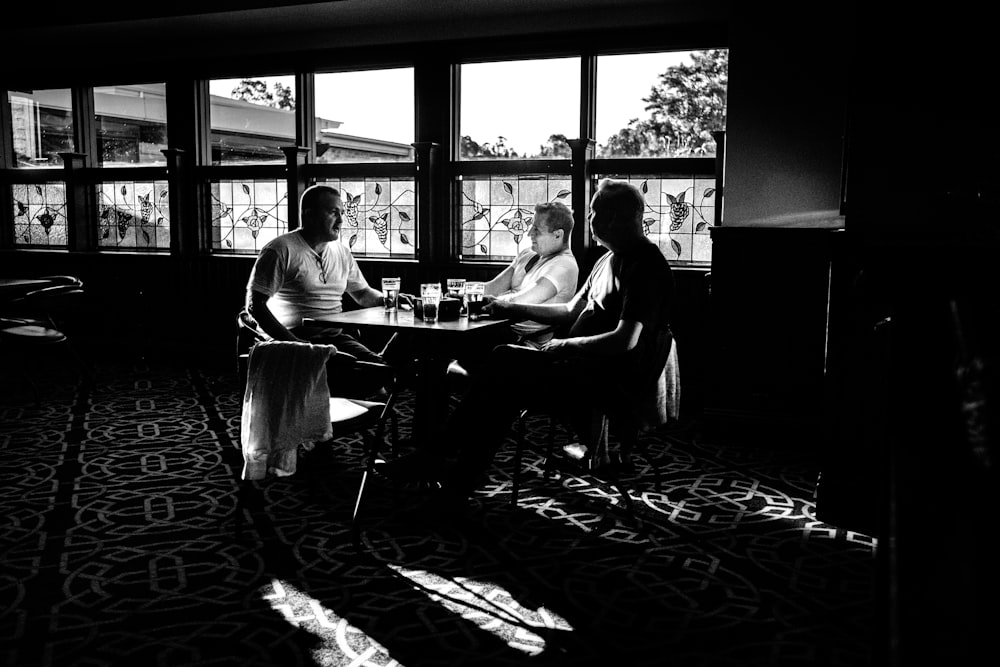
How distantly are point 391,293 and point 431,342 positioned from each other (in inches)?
30.6

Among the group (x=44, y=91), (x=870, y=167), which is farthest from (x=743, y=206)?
(x=44, y=91)

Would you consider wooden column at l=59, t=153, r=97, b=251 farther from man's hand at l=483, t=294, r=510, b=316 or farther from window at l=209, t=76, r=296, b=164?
man's hand at l=483, t=294, r=510, b=316

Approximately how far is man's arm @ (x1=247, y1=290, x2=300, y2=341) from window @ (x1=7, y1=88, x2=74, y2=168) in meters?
5.11

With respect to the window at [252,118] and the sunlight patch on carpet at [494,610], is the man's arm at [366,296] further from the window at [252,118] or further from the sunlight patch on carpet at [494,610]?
the window at [252,118]

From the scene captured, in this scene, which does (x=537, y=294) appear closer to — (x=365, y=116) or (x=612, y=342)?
(x=612, y=342)

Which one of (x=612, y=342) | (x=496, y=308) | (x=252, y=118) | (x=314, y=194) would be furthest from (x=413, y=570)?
(x=252, y=118)

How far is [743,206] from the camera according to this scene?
18.1 ft

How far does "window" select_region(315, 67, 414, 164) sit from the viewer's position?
6.97 m

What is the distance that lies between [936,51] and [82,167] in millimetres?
7288

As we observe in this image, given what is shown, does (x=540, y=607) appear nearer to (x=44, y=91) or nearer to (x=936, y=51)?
(x=936, y=51)

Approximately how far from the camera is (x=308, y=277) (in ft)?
14.9

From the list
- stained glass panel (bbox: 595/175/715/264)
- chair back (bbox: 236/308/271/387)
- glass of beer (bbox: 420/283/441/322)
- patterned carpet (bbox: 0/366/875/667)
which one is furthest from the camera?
stained glass panel (bbox: 595/175/715/264)

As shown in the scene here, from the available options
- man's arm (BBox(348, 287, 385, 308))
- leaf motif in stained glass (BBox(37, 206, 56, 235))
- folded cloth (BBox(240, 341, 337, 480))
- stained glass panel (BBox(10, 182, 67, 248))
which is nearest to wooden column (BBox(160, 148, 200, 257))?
stained glass panel (BBox(10, 182, 67, 248))

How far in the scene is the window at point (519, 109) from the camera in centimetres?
643
